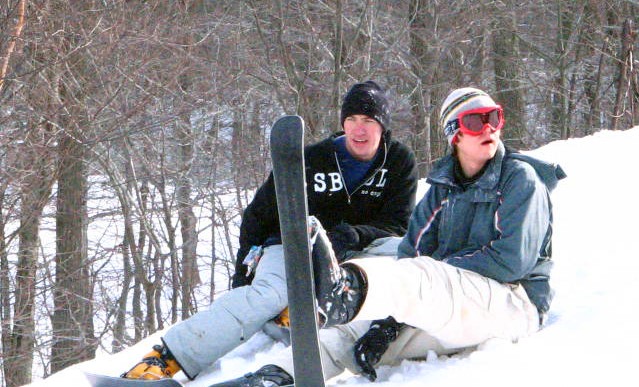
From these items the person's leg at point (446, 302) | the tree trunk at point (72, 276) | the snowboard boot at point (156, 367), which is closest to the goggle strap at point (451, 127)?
the person's leg at point (446, 302)

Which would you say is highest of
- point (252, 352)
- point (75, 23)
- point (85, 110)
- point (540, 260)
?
point (75, 23)

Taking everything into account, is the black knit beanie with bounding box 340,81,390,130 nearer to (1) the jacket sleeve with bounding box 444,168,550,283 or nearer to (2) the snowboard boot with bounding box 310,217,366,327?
(1) the jacket sleeve with bounding box 444,168,550,283

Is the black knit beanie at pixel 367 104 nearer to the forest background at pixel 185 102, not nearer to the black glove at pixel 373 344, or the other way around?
the black glove at pixel 373 344

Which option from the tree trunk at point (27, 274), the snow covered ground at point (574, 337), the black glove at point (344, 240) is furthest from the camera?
the tree trunk at point (27, 274)

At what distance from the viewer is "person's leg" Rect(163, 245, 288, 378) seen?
11.4 feet

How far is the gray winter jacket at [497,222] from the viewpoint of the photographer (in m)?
3.00

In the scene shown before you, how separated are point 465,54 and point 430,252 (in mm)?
11596

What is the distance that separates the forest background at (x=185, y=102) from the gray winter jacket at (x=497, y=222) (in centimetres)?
656

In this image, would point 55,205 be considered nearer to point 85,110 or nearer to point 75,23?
point 85,110

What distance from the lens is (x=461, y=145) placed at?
3182 millimetres

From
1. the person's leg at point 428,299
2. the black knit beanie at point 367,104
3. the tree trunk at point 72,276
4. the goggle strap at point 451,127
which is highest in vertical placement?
the black knit beanie at point 367,104

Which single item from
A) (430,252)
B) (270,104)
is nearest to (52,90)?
(270,104)

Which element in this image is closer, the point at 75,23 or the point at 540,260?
the point at 540,260

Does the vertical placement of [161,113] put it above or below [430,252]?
above
